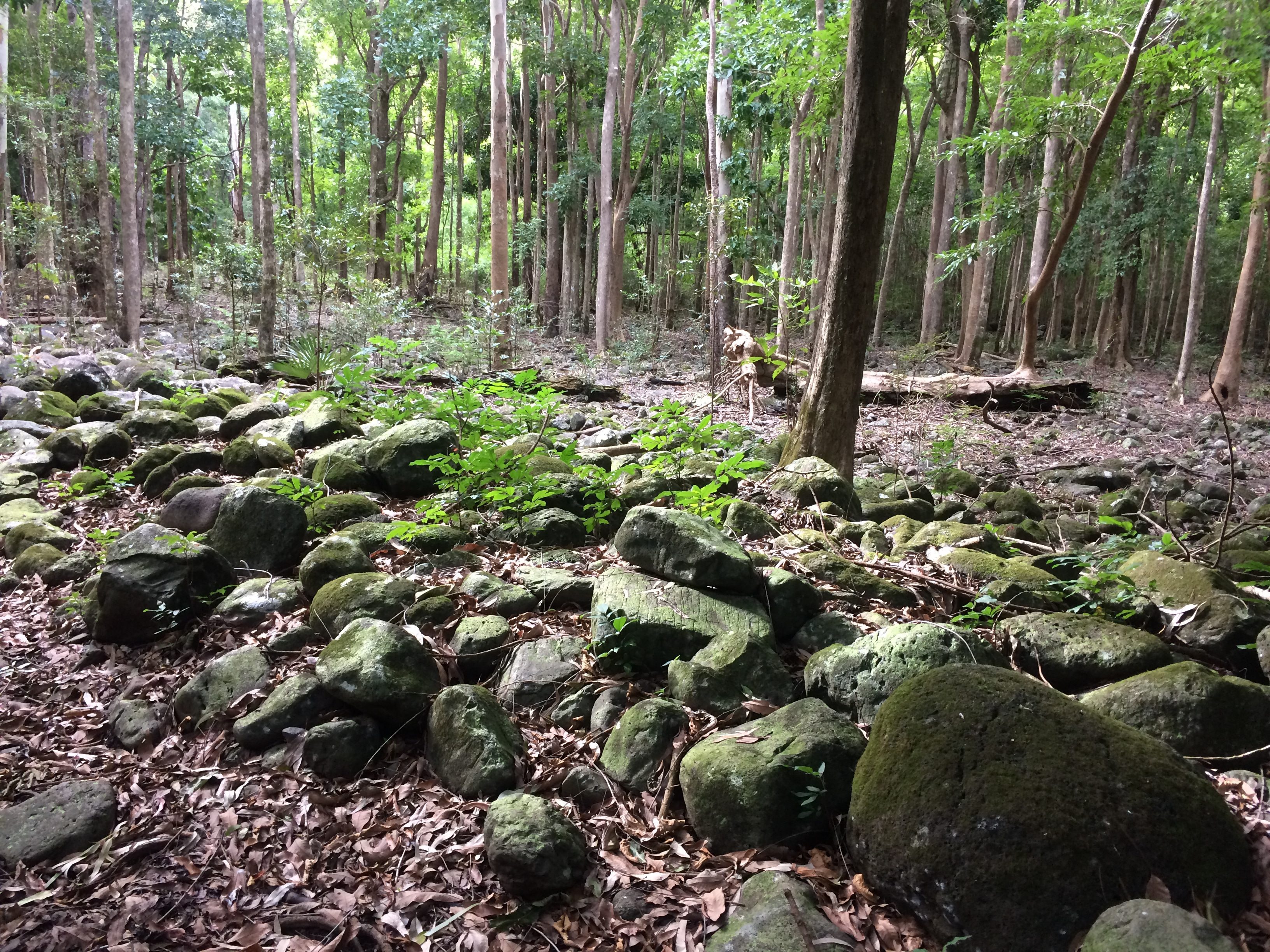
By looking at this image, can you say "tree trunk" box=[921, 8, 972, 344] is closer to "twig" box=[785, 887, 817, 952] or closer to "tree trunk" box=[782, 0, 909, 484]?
"tree trunk" box=[782, 0, 909, 484]

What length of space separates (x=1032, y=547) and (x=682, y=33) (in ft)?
63.5

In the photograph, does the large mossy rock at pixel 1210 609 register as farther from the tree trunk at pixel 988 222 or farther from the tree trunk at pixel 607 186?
the tree trunk at pixel 607 186

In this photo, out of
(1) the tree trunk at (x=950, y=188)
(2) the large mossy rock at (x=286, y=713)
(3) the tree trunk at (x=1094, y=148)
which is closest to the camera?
(2) the large mossy rock at (x=286, y=713)

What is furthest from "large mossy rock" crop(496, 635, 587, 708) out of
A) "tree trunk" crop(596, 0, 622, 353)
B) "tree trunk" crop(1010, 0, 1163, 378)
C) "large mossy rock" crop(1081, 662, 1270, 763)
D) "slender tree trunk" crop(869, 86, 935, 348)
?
"slender tree trunk" crop(869, 86, 935, 348)

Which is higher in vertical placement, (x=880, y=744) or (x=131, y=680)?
(x=880, y=744)

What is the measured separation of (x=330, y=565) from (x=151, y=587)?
39.5 inches

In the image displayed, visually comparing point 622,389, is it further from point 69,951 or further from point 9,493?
point 69,951

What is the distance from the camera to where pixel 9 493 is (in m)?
6.86

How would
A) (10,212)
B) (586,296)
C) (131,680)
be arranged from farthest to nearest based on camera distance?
1. (586,296)
2. (10,212)
3. (131,680)

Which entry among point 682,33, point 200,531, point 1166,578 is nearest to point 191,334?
point 200,531

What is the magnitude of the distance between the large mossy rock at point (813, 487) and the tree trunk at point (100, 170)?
48.4ft

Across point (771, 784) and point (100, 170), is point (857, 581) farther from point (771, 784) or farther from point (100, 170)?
point (100, 170)

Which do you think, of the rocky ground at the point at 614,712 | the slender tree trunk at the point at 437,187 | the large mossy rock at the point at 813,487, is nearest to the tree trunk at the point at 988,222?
the large mossy rock at the point at 813,487

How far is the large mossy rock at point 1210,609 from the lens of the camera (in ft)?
11.0
